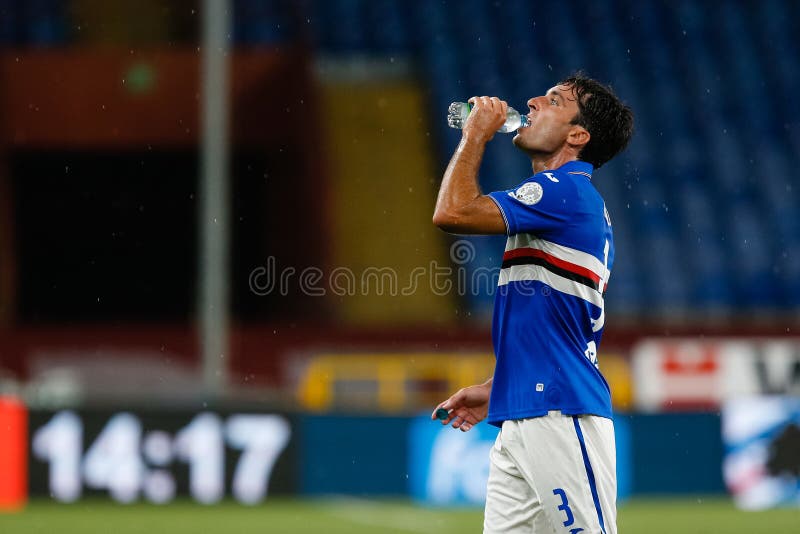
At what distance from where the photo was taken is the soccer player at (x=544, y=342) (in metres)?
4.35

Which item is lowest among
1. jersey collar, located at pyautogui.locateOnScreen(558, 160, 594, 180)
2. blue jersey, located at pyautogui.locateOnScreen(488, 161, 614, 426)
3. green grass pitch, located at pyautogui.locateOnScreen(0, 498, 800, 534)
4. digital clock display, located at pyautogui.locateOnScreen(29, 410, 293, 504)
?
green grass pitch, located at pyautogui.locateOnScreen(0, 498, 800, 534)

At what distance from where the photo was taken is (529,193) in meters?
4.44

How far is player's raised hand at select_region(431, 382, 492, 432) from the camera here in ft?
15.9

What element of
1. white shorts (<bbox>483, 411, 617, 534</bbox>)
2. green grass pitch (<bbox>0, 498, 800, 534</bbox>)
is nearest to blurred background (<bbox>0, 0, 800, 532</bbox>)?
green grass pitch (<bbox>0, 498, 800, 534</bbox>)

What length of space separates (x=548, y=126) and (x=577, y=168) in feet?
0.53

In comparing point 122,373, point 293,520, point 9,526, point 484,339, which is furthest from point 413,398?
point 9,526

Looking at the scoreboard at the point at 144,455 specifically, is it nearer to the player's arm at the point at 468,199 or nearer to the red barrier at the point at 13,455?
the red barrier at the point at 13,455

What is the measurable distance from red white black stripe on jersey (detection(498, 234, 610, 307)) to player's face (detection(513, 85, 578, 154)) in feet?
1.07

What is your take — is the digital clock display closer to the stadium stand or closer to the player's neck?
the stadium stand

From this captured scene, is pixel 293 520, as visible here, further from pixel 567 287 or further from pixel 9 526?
pixel 567 287

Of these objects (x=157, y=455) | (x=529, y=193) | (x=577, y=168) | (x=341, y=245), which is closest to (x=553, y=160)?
(x=577, y=168)

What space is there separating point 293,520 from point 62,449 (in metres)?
2.02

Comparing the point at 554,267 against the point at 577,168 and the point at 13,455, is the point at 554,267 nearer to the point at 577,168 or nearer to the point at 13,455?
the point at 577,168

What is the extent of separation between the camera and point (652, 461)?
465 inches
